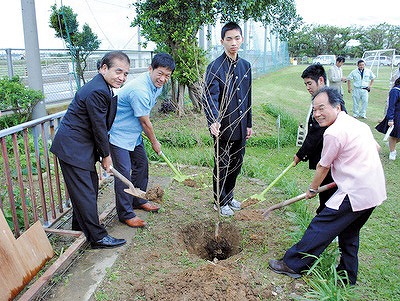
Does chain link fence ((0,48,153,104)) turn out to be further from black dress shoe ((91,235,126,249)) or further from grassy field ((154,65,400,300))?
black dress shoe ((91,235,126,249))

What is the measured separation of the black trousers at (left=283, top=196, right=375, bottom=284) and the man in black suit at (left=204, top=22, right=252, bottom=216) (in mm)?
995

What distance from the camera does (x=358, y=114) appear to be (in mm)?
10516

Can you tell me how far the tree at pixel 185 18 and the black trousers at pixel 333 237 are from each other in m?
4.77

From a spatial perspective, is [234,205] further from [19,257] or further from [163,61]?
[19,257]

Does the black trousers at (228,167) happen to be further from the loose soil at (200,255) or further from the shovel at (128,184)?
the shovel at (128,184)

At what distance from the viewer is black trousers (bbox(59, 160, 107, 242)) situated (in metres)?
2.95

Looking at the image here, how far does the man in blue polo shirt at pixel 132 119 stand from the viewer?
3.35 metres

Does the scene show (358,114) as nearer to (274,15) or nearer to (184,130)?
(274,15)

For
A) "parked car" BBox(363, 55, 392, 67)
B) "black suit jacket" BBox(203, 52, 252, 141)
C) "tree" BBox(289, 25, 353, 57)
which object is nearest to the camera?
"black suit jacket" BBox(203, 52, 252, 141)

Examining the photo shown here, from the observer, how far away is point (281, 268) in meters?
2.92

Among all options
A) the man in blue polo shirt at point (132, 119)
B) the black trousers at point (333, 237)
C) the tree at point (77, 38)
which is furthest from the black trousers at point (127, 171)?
the tree at point (77, 38)

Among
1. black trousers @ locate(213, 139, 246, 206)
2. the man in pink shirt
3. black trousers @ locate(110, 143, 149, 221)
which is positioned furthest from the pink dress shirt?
black trousers @ locate(110, 143, 149, 221)

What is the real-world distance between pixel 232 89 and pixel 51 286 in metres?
2.42

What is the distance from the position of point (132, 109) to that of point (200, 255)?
5.20 feet
